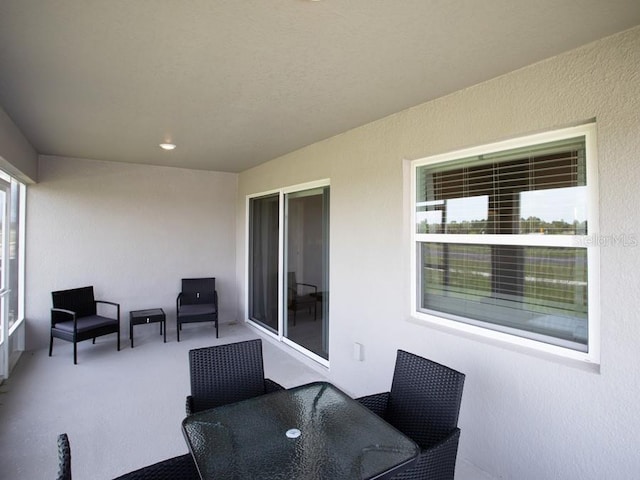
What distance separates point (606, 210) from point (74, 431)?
Result: 3840mm

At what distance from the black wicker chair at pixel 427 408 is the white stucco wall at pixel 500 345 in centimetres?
58

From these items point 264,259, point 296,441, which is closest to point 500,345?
point 296,441

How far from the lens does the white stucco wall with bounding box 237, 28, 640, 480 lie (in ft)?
5.59

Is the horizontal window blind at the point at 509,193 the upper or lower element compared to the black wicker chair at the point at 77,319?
upper

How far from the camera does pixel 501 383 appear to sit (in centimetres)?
217

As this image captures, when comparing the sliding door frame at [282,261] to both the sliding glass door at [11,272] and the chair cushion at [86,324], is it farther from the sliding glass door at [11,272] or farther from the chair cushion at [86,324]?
the sliding glass door at [11,272]

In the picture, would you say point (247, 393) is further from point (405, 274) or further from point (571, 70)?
point (571, 70)

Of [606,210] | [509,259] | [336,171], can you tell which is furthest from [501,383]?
[336,171]

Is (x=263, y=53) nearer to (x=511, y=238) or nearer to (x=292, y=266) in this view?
(x=511, y=238)

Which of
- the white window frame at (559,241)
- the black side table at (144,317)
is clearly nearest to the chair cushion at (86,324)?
the black side table at (144,317)

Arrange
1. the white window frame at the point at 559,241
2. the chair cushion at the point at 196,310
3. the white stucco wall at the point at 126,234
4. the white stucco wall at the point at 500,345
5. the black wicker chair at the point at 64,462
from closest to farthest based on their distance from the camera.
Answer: the black wicker chair at the point at 64,462 → the white stucco wall at the point at 500,345 → the white window frame at the point at 559,241 → the white stucco wall at the point at 126,234 → the chair cushion at the point at 196,310

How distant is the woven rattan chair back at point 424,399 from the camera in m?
1.77

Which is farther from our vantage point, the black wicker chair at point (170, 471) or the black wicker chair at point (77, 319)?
the black wicker chair at point (77, 319)

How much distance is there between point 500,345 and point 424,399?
681 millimetres
